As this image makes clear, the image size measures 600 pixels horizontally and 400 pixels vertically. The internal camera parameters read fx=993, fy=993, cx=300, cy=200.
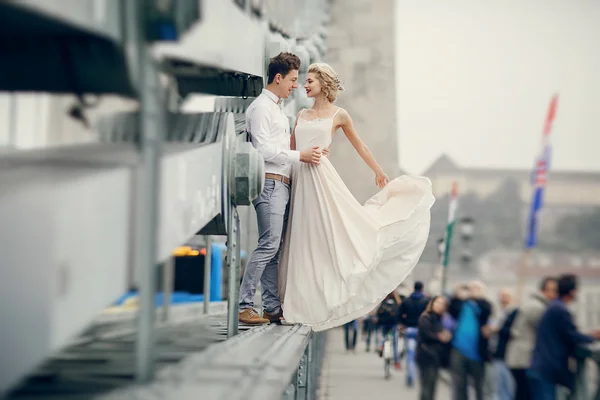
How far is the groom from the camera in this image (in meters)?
4.99

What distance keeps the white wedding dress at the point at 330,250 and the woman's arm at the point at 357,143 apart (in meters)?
0.11

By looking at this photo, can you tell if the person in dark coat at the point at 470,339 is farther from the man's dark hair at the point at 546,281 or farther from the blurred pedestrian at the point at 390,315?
the man's dark hair at the point at 546,281

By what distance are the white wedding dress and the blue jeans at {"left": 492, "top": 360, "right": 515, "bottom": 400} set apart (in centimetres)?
304

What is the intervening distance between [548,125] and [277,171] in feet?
56.5

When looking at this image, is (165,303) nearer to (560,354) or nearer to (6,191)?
(6,191)

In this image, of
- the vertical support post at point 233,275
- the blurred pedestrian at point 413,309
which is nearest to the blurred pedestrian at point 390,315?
the blurred pedestrian at point 413,309

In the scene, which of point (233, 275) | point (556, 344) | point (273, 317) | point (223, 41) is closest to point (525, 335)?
point (556, 344)

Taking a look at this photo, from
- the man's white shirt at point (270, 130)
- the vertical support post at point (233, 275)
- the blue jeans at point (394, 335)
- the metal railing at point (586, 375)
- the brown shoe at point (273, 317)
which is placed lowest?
the blue jeans at point (394, 335)

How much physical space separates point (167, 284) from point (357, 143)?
11.5ft

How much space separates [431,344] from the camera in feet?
32.9

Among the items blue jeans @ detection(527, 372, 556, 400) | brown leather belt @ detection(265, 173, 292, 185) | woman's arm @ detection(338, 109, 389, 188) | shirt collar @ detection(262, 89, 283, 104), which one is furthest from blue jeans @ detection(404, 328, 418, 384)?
shirt collar @ detection(262, 89, 283, 104)

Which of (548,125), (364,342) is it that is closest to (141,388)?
(548,125)

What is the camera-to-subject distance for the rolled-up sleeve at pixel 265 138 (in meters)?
4.95

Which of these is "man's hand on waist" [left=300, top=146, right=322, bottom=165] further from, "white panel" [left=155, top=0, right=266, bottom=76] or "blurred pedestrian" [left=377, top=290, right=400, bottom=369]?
"blurred pedestrian" [left=377, top=290, right=400, bottom=369]
